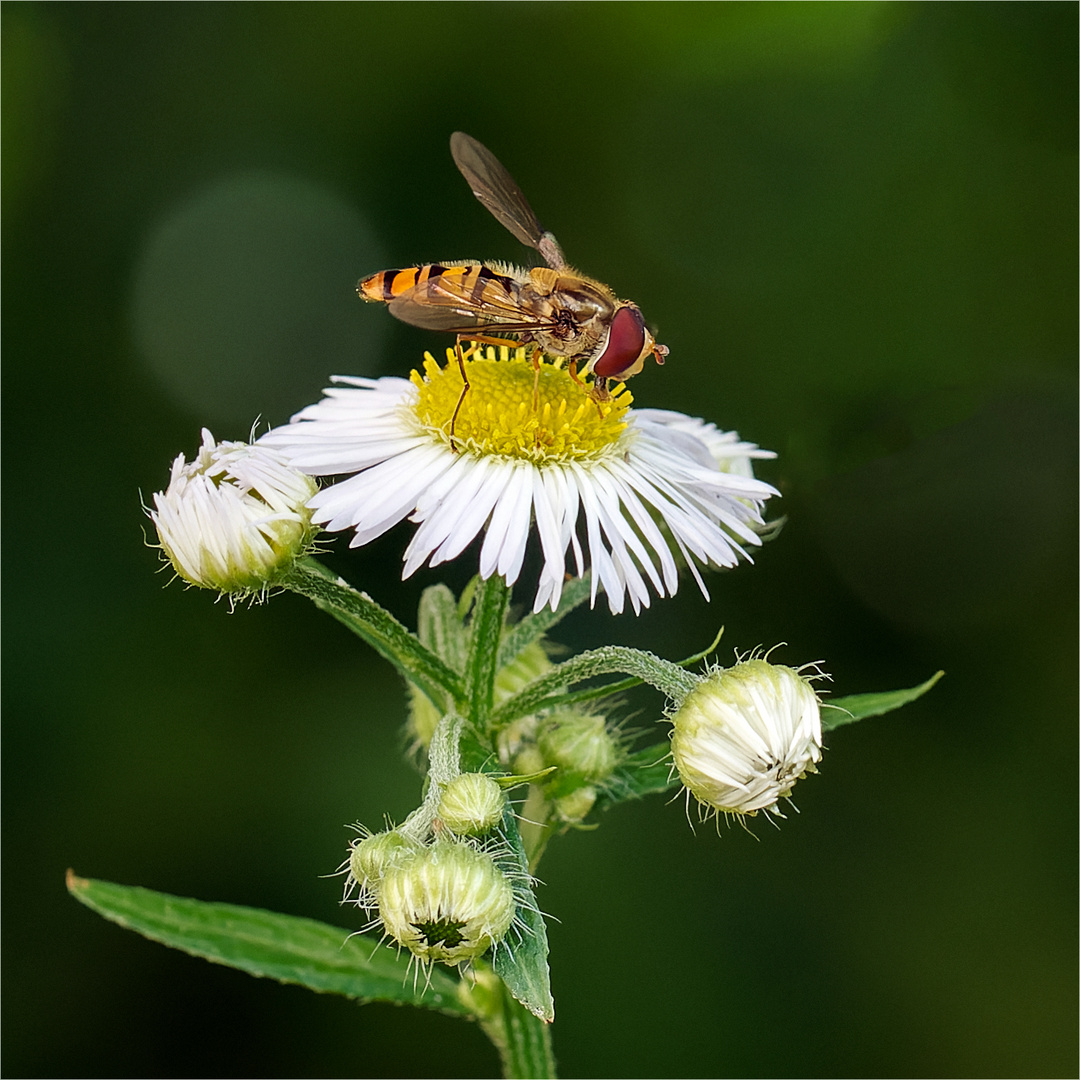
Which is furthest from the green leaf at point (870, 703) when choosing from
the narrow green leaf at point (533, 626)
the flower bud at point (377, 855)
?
the flower bud at point (377, 855)

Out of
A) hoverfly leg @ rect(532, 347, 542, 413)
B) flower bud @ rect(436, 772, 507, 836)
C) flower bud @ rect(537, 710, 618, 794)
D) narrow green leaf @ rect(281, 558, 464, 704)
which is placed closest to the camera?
flower bud @ rect(436, 772, 507, 836)

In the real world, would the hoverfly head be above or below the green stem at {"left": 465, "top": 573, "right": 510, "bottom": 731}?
above

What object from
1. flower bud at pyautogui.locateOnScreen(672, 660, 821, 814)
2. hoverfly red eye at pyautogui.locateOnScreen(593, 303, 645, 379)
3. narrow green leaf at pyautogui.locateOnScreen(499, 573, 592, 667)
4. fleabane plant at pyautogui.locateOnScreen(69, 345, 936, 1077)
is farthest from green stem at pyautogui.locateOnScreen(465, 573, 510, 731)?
hoverfly red eye at pyautogui.locateOnScreen(593, 303, 645, 379)

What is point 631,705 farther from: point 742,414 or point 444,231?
point 444,231

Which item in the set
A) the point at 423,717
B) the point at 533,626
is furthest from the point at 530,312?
the point at 423,717

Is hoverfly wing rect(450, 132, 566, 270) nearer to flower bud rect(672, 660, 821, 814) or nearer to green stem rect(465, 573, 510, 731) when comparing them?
green stem rect(465, 573, 510, 731)

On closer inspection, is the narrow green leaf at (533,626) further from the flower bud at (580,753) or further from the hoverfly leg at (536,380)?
the hoverfly leg at (536,380)
